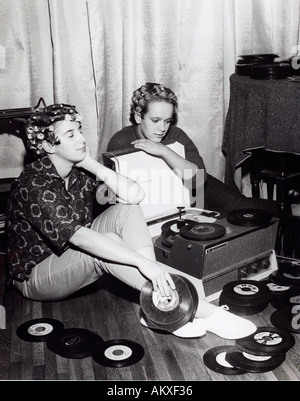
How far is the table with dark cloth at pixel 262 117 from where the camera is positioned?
2.60 m

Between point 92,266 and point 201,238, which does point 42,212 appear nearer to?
point 92,266

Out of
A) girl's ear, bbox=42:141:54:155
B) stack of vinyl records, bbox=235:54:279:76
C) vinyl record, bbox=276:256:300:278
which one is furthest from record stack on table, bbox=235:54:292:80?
girl's ear, bbox=42:141:54:155

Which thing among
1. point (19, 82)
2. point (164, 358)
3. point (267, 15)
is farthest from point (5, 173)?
point (267, 15)

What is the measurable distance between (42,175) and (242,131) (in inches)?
49.1

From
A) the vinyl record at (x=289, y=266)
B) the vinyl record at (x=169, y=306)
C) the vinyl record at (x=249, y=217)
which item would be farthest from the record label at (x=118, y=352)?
the vinyl record at (x=289, y=266)

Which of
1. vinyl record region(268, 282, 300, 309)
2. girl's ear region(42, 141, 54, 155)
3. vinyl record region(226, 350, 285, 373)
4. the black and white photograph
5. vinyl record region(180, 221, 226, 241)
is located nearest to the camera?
vinyl record region(226, 350, 285, 373)

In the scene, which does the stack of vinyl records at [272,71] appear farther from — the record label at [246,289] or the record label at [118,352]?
the record label at [118,352]

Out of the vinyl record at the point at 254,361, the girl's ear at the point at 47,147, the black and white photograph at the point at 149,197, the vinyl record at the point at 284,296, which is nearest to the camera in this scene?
the vinyl record at the point at 254,361

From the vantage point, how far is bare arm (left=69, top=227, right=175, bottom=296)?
1862 mm

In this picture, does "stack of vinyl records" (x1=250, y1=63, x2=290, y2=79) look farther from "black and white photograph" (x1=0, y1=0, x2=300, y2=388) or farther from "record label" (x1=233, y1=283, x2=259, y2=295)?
"record label" (x1=233, y1=283, x2=259, y2=295)

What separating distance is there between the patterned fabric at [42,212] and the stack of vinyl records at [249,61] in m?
1.23

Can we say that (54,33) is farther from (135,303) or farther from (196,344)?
(196,344)

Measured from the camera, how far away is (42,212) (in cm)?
195

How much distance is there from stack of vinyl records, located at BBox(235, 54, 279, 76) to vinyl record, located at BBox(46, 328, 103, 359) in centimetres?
171
